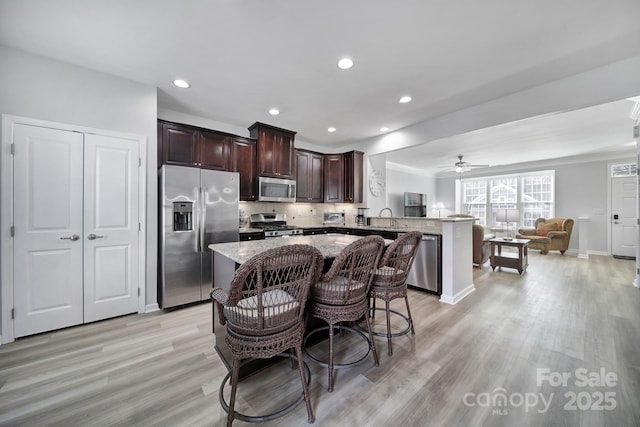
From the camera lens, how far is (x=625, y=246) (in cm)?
586

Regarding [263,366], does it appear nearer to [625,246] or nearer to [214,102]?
[214,102]

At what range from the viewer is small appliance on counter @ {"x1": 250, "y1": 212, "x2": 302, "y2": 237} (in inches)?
159

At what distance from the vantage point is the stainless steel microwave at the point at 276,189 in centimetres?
411

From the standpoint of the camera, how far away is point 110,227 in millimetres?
2648

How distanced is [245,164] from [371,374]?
137 inches

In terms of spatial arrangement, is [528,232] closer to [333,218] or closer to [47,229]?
[333,218]

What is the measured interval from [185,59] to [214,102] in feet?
3.14

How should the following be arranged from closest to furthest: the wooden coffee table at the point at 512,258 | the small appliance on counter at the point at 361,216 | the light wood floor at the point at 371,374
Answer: the light wood floor at the point at 371,374 < the wooden coffee table at the point at 512,258 < the small appliance on counter at the point at 361,216

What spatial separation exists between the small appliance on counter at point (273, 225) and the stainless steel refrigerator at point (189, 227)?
810 mm

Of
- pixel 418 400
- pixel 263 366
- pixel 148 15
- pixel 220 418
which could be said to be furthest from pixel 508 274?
pixel 148 15

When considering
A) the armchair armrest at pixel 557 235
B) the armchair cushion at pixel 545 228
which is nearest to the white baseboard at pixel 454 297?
the armchair armrest at pixel 557 235

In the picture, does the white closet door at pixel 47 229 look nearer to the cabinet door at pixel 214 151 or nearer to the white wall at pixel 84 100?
the white wall at pixel 84 100

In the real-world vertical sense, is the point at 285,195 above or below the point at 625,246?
above

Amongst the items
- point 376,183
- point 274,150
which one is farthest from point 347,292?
point 376,183
